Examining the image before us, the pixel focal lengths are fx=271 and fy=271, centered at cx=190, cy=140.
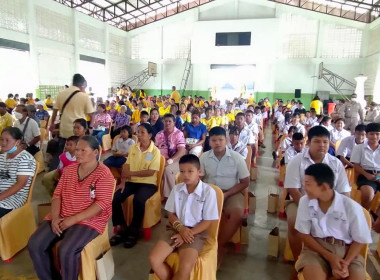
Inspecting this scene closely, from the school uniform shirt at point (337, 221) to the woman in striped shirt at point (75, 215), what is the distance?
1375mm

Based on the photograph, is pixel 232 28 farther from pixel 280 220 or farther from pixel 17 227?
pixel 17 227

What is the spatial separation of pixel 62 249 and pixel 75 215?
236 mm

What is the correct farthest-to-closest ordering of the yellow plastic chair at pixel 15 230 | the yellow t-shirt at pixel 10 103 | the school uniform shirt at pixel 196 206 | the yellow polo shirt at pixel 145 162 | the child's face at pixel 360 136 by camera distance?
1. the yellow t-shirt at pixel 10 103
2. the child's face at pixel 360 136
3. the yellow polo shirt at pixel 145 162
4. the yellow plastic chair at pixel 15 230
5. the school uniform shirt at pixel 196 206

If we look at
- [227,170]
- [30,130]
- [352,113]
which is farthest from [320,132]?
[352,113]

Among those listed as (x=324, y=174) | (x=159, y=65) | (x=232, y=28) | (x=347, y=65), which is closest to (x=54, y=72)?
(x=159, y=65)

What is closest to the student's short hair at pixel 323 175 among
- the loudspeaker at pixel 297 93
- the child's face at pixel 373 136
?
the child's face at pixel 373 136

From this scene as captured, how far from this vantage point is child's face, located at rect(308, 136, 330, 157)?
2.17 m

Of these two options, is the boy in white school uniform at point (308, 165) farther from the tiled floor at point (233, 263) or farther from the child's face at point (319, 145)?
the tiled floor at point (233, 263)

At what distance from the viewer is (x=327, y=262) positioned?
1.66 m

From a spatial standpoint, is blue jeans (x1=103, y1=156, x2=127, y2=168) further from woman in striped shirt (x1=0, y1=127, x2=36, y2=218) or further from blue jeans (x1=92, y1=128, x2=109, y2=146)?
blue jeans (x1=92, y1=128, x2=109, y2=146)

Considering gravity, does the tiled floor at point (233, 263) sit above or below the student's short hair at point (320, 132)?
below

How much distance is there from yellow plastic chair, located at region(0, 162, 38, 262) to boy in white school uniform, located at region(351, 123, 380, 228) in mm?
3347

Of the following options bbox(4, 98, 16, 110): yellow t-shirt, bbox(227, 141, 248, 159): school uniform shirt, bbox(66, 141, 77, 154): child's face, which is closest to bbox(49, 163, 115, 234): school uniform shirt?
bbox(66, 141, 77, 154): child's face

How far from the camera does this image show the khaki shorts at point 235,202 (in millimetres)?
2379
